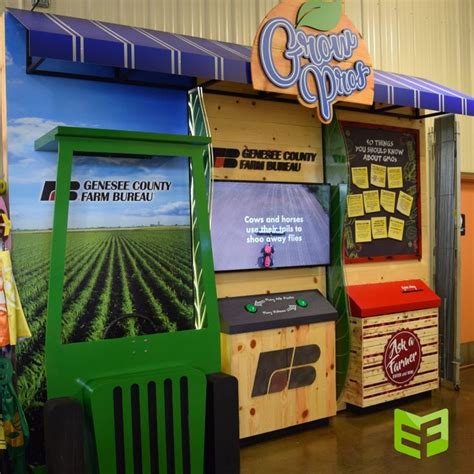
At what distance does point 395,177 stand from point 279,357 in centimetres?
198

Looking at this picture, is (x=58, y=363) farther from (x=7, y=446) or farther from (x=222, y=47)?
(x=222, y=47)

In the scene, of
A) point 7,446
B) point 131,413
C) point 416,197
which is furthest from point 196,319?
point 416,197

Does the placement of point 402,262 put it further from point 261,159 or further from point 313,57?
point 313,57

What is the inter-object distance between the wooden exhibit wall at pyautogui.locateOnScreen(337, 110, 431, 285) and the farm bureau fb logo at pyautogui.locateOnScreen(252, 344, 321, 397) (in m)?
0.83

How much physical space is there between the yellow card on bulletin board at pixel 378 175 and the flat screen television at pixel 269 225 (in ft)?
1.87

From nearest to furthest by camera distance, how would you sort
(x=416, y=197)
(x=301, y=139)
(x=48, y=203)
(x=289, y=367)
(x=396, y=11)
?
1. (x=48, y=203)
2. (x=289, y=367)
3. (x=301, y=139)
4. (x=416, y=197)
5. (x=396, y=11)

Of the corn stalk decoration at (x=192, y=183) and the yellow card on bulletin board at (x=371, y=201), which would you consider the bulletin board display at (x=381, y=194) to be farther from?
the corn stalk decoration at (x=192, y=183)

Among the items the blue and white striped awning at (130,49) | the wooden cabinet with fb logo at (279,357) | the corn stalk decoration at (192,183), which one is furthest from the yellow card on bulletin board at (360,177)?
the corn stalk decoration at (192,183)

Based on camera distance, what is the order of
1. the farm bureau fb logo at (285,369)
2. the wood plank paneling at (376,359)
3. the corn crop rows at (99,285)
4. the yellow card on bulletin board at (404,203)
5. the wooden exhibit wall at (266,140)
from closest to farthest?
the corn crop rows at (99,285)
the farm bureau fb logo at (285,369)
the wooden exhibit wall at (266,140)
the wood plank paneling at (376,359)
the yellow card on bulletin board at (404,203)

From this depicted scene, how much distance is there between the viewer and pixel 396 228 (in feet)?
17.5

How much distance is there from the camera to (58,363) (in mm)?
3033

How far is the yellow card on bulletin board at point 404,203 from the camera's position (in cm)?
534

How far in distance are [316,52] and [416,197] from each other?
1.91 meters
